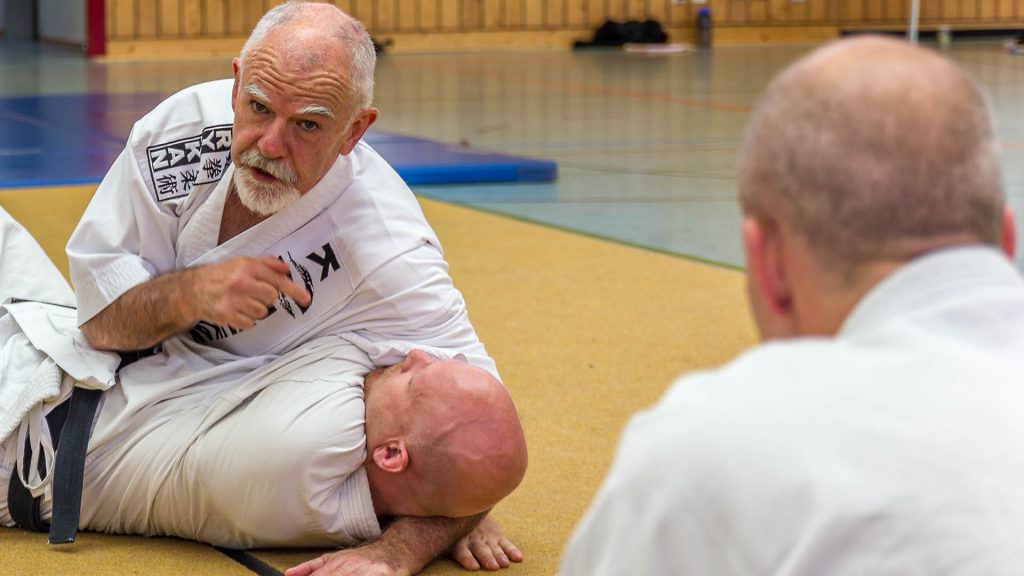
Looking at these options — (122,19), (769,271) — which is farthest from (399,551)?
(122,19)

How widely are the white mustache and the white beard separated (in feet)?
0.04

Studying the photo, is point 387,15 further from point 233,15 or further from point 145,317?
point 145,317

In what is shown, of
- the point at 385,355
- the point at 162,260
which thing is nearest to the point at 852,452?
the point at 385,355

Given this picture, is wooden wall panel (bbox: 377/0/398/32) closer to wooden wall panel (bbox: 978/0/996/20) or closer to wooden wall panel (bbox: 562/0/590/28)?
wooden wall panel (bbox: 562/0/590/28)

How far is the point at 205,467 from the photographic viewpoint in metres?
2.18

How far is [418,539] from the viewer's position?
217 centimetres

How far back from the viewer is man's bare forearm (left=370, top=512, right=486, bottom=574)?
7.01 ft

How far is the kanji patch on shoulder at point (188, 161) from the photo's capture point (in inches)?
89.1

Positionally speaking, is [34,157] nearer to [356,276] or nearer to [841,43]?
[356,276]

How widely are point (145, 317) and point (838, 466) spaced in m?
1.62

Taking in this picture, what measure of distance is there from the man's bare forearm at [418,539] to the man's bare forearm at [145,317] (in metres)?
0.45

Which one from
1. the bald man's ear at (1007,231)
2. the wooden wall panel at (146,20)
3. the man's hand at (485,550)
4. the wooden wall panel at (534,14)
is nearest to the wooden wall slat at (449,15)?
the wooden wall panel at (534,14)

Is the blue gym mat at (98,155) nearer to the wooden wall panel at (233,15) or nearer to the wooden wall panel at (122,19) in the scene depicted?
the wooden wall panel at (122,19)

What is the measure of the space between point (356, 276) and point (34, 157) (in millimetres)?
4335
